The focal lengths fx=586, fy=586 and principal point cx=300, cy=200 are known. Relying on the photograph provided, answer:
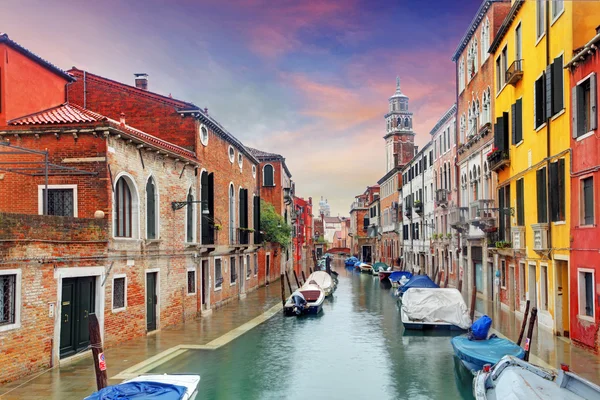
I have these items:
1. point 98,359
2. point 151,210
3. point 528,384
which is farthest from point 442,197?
point 98,359

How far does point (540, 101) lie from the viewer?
1688 cm

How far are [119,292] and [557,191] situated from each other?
12.0 m

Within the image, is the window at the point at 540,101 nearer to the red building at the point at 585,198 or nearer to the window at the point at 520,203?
the red building at the point at 585,198

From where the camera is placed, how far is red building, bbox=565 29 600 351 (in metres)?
13.4

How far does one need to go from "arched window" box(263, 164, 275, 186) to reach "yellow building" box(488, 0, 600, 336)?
1003 inches

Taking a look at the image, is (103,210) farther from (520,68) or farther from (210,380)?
(520,68)

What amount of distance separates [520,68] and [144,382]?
15.6m

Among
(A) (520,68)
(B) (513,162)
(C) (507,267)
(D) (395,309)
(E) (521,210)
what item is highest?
(A) (520,68)

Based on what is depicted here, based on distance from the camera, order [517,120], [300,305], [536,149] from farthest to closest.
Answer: [300,305], [517,120], [536,149]

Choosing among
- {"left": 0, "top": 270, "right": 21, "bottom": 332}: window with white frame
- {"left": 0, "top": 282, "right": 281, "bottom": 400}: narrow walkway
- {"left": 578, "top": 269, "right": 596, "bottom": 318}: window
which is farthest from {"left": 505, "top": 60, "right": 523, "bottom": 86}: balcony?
{"left": 0, "top": 270, "right": 21, "bottom": 332}: window with white frame

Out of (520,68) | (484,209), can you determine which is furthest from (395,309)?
(520,68)

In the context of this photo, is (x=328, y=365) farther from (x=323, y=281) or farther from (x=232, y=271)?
(x=323, y=281)

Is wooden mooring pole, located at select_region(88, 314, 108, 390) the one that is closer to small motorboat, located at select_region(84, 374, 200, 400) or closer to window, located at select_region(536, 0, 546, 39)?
small motorboat, located at select_region(84, 374, 200, 400)

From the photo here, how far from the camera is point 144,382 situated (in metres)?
9.40
